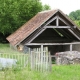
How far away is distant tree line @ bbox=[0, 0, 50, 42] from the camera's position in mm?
35000

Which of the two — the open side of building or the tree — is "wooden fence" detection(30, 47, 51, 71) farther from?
the tree

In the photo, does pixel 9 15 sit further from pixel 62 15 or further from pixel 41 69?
pixel 41 69

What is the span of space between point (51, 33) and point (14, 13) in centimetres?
845

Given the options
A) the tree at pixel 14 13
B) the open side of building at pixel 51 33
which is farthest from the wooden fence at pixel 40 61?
the tree at pixel 14 13

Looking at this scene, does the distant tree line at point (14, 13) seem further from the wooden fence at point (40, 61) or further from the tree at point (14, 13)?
the wooden fence at point (40, 61)

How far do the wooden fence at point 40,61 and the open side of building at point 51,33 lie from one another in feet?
22.4

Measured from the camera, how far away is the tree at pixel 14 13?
35.0 meters

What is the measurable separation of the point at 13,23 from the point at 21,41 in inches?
523

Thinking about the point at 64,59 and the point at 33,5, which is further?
the point at 33,5

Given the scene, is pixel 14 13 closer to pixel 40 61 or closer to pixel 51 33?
pixel 51 33

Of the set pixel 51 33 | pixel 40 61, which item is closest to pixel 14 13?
pixel 51 33

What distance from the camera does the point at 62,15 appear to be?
23703 mm

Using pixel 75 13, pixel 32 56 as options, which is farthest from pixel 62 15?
pixel 75 13

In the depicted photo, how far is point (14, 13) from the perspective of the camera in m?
34.9
